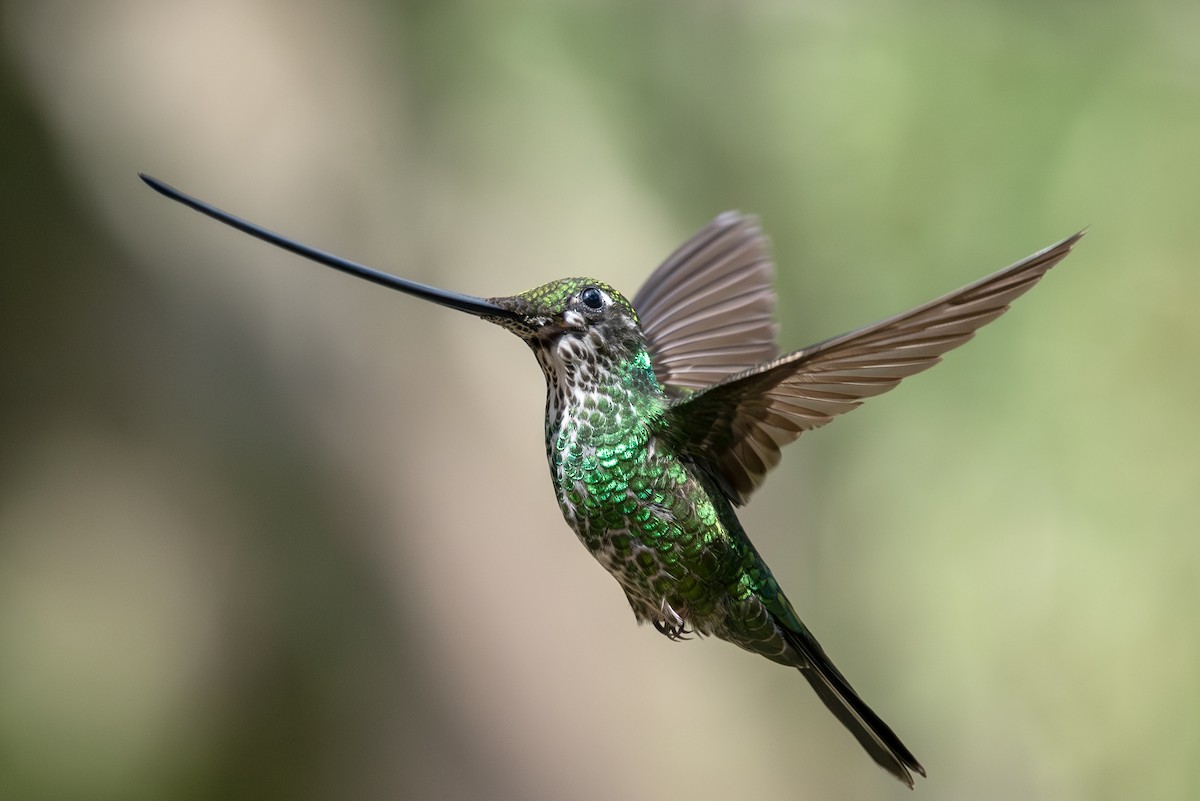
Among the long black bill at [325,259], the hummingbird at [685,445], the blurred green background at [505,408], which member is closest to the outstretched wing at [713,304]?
the hummingbird at [685,445]

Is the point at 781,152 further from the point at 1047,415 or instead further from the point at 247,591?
the point at 247,591

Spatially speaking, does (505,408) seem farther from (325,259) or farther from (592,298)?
(325,259)

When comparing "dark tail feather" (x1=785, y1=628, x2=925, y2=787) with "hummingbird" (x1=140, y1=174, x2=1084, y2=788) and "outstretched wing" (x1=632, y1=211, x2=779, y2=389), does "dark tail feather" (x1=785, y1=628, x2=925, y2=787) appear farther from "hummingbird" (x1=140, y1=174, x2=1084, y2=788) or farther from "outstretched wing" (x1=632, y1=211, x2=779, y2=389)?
"outstretched wing" (x1=632, y1=211, x2=779, y2=389)

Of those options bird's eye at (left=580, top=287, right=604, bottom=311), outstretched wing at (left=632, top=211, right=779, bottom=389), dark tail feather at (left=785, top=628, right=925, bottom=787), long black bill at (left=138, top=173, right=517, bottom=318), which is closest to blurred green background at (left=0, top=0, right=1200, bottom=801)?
outstretched wing at (left=632, top=211, right=779, bottom=389)

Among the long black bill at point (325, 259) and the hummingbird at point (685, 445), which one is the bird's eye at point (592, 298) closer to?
the hummingbird at point (685, 445)

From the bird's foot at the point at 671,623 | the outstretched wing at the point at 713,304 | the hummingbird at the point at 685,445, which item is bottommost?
the bird's foot at the point at 671,623

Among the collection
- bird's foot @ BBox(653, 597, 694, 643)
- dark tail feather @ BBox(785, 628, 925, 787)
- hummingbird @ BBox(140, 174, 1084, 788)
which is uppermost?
hummingbird @ BBox(140, 174, 1084, 788)

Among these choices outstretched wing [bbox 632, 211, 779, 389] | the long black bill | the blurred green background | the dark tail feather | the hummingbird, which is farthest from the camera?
the blurred green background
